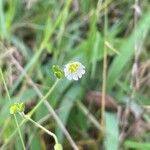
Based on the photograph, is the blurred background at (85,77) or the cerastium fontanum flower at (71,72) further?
the blurred background at (85,77)

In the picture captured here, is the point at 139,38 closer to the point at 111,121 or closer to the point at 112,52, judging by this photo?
the point at 112,52

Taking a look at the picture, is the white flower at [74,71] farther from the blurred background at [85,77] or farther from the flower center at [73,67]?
the blurred background at [85,77]

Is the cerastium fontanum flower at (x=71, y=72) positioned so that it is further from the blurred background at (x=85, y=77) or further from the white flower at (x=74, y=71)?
the blurred background at (x=85, y=77)

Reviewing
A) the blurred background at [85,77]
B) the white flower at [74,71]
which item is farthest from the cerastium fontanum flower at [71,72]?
the blurred background at [85,77]

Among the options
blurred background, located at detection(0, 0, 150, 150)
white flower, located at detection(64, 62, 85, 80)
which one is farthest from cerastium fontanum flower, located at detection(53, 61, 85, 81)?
blurred background, located at detection(0, 0, 150, 150)

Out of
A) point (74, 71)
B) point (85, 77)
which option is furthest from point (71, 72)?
point (85, 77)

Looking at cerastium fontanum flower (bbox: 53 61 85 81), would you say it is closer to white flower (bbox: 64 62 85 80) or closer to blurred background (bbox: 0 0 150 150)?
white flower (bbox: 64 62 85 80)

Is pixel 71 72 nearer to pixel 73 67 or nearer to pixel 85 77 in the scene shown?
pixel 73 67

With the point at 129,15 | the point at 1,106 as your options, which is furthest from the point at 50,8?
the point at 1,106
